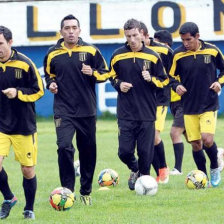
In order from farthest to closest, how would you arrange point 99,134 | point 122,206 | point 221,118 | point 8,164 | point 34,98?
point 221,118, point 99,134, point 8,164, point 122,206, point 34,98

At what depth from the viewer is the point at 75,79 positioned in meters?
12.3

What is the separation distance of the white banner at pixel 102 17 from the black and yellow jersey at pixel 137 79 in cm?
1638

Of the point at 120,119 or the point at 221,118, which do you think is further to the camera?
the point at 221,118

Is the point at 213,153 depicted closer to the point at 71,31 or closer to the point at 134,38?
the point at 134,38

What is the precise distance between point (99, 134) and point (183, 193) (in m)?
11.8

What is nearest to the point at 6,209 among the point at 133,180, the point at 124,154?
the point at 124,154

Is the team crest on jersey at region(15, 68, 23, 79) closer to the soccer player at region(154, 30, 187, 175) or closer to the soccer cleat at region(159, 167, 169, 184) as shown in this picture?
the soccer cleat at region(159, 167, 169, 184)

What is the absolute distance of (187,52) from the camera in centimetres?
1388

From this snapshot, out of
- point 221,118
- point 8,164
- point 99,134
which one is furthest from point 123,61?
point 221,118

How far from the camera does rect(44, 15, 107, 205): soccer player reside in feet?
40.4

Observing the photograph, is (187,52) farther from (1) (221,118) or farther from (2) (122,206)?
(1) (221,118)

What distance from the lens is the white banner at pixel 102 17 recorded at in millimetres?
29547

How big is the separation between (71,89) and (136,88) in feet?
3.86

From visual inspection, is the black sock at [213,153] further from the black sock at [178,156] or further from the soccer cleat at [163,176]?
the black sock at [178,156]
